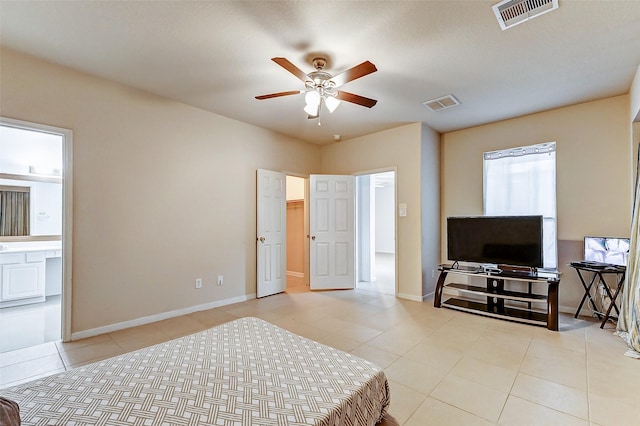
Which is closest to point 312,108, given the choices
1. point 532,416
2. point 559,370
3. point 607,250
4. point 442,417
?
point 442,417

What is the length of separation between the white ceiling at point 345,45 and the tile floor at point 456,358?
2721 mm

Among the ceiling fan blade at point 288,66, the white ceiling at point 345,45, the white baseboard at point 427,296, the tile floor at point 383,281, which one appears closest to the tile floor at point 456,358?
the white baseboard at point 427,296

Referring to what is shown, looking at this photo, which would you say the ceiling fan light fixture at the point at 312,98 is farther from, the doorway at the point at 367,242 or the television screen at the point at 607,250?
the television screen at the point at 607,250

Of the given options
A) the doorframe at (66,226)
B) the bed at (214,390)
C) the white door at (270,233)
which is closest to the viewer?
the bed at (214,390)

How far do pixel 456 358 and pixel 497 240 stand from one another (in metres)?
1.98

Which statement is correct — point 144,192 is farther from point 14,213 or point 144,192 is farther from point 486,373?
point 486,373

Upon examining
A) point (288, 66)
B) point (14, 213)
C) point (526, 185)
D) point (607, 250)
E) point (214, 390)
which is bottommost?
point (214, 390)

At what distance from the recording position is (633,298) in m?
2.82

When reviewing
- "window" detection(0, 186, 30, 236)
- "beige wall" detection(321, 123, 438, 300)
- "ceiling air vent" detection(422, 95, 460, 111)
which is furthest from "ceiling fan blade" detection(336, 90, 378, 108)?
"window" detection(0, 186, 30, 236)

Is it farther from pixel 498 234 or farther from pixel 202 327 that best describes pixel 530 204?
pixel 202 327

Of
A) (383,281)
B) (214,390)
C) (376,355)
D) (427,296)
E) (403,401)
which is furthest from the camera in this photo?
(383,281)

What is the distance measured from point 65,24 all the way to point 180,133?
5.22ft

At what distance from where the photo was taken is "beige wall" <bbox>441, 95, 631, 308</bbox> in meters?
3.51

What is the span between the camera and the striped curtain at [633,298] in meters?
2.68
